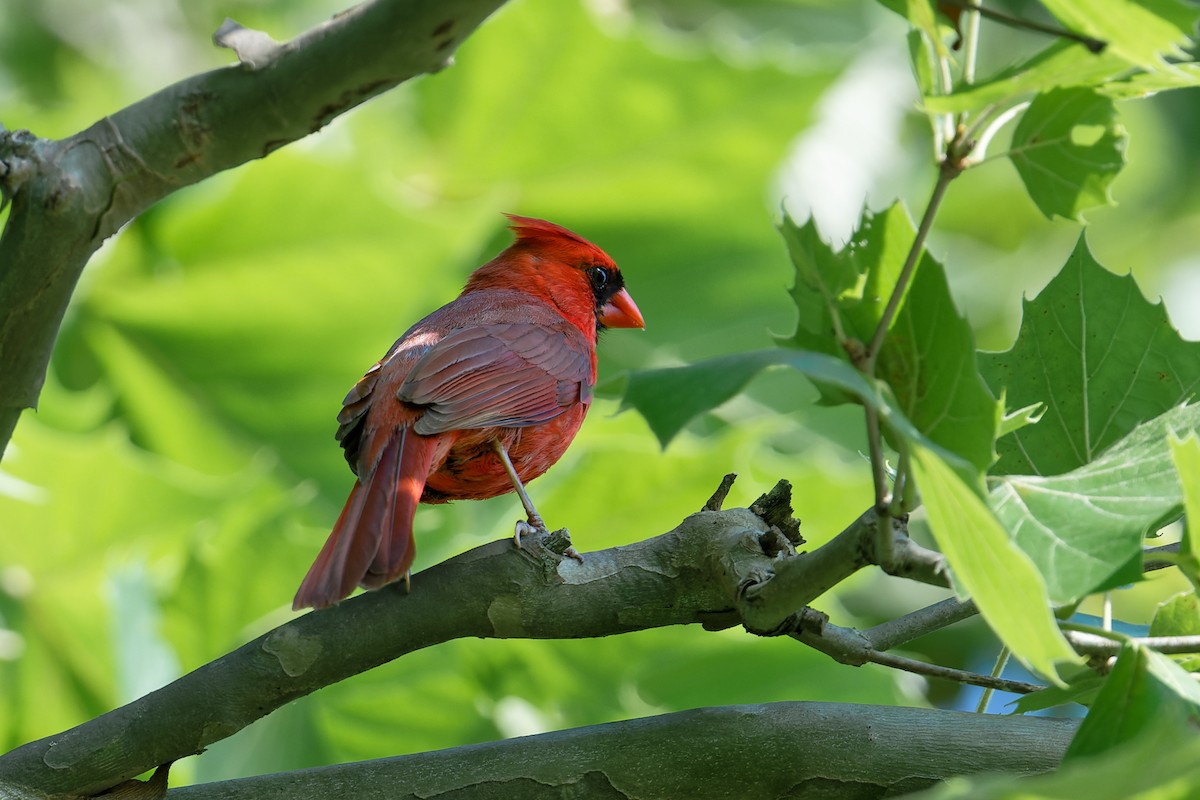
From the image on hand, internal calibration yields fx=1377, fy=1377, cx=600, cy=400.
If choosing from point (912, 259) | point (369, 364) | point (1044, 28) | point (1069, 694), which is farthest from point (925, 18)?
point (369, 364)

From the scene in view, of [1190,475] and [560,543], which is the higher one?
[560,543]

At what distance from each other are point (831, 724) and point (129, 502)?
1.99 meters

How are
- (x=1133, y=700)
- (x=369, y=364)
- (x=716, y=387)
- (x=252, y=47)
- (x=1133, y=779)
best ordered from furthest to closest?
(x=369, y=364), (x=252, y=47), (x=1133, y=700), (x=716, y=387), (x=1133, y=779)

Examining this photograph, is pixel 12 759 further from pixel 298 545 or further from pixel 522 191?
pixel 522 191

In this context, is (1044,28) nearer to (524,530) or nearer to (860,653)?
(860,653)

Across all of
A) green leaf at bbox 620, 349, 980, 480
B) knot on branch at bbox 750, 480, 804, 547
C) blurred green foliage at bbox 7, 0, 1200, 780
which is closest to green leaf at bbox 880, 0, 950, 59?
green leaf at bbox 620, 349, 980, 480

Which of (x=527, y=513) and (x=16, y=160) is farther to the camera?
(x=527, y=513)

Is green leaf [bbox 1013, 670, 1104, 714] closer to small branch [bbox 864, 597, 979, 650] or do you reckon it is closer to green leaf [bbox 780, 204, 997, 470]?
small branch [bbox 864, 597, 979, 650]

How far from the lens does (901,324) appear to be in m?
1.47

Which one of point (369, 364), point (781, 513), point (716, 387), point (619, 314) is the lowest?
point (716, 387)

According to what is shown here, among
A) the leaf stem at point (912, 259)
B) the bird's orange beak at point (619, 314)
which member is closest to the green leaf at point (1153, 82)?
the leaf stem at point (912, 259)

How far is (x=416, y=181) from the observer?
14.3 feet

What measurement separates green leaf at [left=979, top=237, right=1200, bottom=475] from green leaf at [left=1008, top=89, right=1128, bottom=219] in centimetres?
19

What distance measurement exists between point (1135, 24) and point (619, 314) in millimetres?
2451
